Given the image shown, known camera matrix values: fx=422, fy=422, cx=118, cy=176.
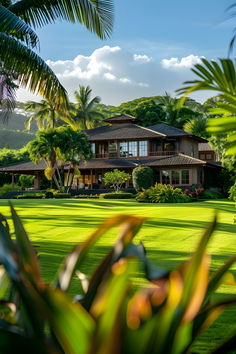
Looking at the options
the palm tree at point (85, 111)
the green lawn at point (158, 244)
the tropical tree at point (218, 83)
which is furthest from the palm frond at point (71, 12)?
the palm tree at point (85, 111)

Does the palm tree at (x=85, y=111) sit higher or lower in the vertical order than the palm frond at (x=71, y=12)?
higher

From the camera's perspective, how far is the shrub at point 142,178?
3859 cm

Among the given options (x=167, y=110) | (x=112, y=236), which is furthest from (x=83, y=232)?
(x=167, y=110)

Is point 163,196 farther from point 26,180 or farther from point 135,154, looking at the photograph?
point 26,180

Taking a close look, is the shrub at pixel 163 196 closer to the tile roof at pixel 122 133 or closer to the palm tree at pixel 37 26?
the tile roof at pixel 122 133

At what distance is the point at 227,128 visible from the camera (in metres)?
3.38

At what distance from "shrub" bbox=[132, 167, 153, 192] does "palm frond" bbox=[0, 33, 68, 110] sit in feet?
81.6

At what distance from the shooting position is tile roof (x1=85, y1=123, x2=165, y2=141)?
150 ft

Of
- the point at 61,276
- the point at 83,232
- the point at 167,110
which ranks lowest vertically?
→ the point at 83,232

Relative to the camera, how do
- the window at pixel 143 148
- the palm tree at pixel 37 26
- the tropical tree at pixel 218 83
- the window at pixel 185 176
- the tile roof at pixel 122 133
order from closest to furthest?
the tropical tree at pixel 218 83 → the palm tree at pixel 37 26 → the window at pixel 185 176 → the tile roof at pixel 122 133 → the window at pixel 143 148

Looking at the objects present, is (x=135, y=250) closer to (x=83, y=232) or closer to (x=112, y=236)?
(x=112, y=236)

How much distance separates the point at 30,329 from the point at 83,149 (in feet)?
127

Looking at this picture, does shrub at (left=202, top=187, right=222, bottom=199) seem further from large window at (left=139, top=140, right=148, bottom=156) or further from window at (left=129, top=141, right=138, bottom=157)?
window at (left=129, top=141, right=138, bottom=157)

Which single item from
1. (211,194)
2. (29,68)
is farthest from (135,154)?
(29,68)
